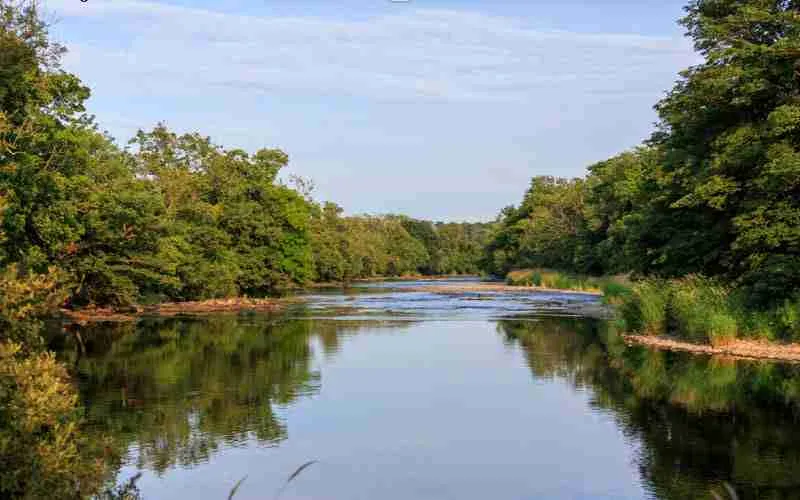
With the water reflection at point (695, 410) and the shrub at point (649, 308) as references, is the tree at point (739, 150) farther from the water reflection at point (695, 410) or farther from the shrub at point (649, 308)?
the water reflection at point (695, 410)

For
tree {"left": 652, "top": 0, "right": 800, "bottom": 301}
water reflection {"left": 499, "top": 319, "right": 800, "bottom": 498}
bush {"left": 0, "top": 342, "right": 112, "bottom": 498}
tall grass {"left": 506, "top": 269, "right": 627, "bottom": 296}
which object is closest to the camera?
bush {"left": 0, "top": 342, "right": 112, "bottom": 498}

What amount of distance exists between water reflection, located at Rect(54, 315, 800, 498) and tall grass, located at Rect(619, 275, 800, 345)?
1.72 meters

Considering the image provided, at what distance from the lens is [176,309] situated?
170 ft

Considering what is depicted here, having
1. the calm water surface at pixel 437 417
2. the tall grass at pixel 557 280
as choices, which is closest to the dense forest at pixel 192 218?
the calm water surface at pixel 437 417

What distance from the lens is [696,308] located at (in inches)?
1174

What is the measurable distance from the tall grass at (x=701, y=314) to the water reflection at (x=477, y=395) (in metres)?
1.72

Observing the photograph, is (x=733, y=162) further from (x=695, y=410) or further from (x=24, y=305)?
(x=24, y=305)

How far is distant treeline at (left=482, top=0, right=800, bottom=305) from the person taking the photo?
2748 centimetres

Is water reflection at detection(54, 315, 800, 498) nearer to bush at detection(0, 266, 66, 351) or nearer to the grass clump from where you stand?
bush at detection(0, 266, 66, 351)

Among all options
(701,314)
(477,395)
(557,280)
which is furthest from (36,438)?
(557,280)

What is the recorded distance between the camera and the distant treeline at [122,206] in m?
28.1

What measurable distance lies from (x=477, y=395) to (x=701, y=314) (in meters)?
11.6

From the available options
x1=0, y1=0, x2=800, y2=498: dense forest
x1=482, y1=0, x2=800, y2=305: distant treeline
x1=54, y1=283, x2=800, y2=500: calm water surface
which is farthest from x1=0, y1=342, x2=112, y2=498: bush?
x1=482, y1=0, x2=800, y2=305: distant treeline

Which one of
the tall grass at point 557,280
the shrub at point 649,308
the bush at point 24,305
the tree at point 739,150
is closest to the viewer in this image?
the bush at point 24,305
